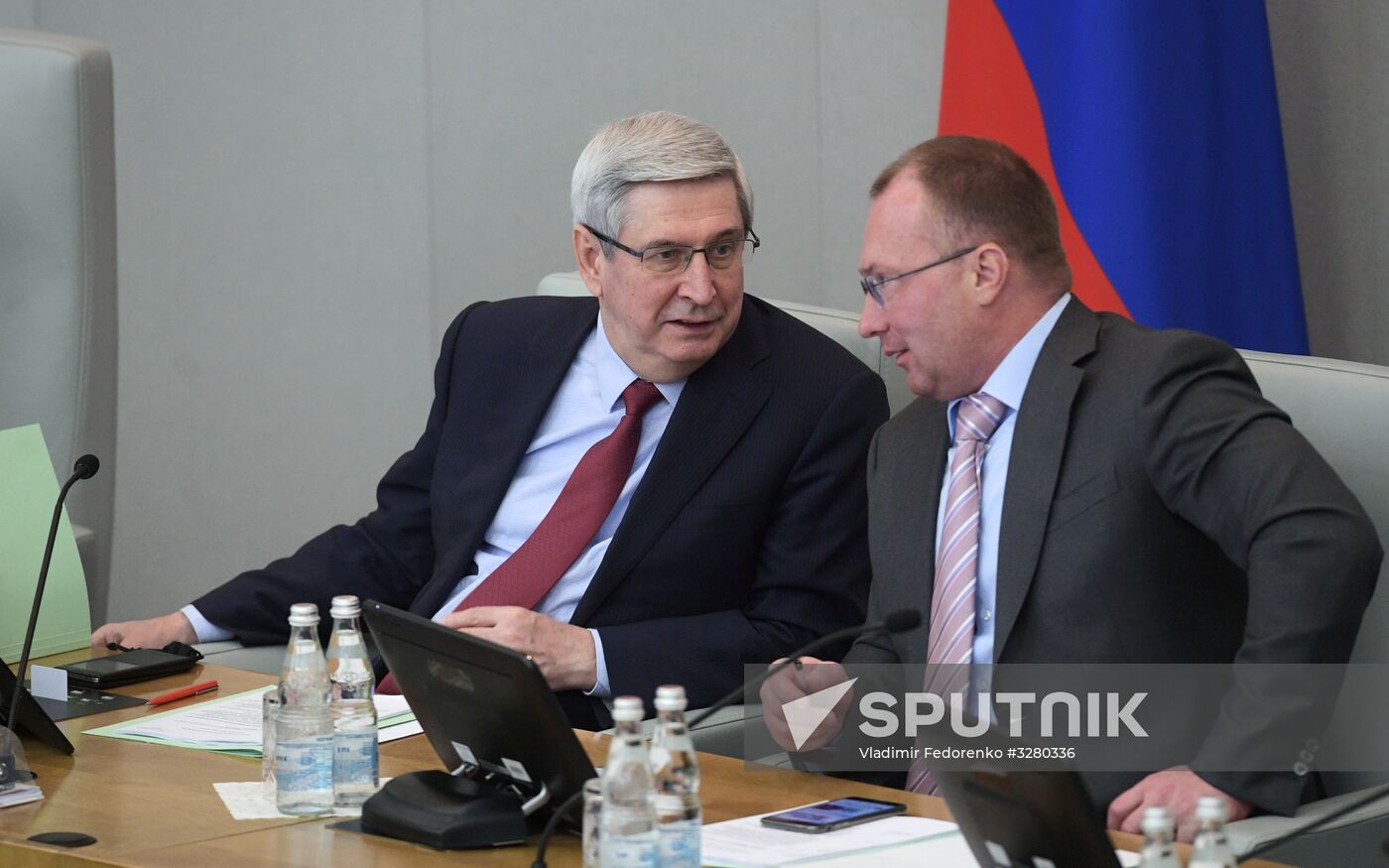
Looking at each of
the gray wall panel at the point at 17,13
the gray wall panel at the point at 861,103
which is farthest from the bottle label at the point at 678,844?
the gray wall panel at the point at 17,13

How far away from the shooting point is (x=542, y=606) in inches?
103

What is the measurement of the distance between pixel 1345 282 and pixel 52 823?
98.8 inches

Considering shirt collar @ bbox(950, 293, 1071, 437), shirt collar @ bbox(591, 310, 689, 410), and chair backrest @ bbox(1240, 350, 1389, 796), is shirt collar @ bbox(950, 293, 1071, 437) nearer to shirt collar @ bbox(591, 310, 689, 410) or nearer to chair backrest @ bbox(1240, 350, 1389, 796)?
chair backrest @ bbox(1240, 350, 1389, 796)

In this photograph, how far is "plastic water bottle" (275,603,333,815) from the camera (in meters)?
1.75

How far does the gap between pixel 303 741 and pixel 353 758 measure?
2.5 inches

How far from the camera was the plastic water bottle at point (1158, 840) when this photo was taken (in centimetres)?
116

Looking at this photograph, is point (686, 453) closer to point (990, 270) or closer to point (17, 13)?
point (990, 270)

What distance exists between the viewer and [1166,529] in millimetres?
2061

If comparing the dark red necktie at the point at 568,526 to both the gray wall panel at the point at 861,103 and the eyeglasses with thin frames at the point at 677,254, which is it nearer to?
the eyeglasses with thin frames at the point at 677,254

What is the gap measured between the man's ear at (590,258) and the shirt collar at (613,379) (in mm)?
58

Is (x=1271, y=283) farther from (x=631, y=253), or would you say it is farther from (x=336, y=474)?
(x=336, y=474)

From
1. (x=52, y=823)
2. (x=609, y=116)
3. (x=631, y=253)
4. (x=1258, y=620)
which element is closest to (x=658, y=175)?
(x=631, y=253)

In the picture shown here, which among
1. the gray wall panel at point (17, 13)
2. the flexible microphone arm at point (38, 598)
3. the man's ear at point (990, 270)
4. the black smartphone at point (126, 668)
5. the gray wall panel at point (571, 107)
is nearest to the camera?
the flexible microphone arm at point (38, 598)

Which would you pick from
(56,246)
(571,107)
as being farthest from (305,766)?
(571,107)
